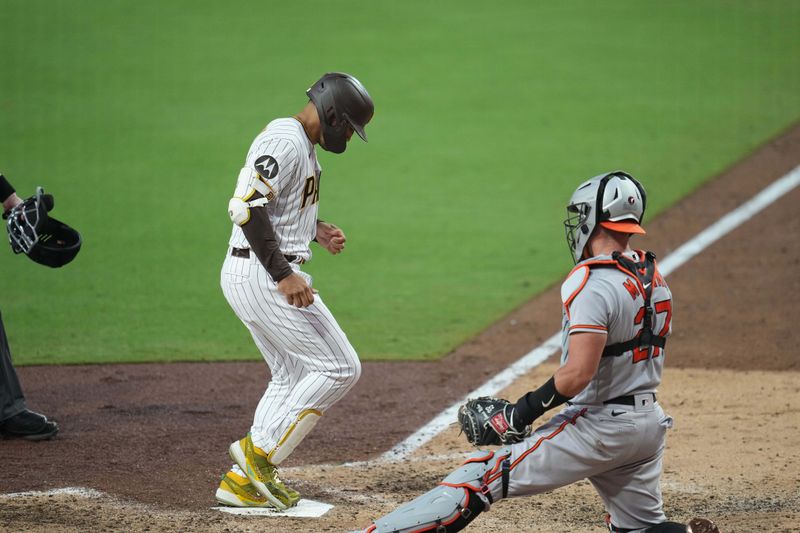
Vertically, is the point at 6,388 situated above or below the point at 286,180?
below

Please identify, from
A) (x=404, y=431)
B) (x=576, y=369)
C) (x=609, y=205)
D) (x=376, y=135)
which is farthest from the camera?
(x=376, y=135)

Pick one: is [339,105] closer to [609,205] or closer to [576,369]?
[609,205]

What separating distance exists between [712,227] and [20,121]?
27.3 feet

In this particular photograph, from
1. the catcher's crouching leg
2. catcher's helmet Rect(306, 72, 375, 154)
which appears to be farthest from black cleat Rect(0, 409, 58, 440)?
the catcher's crouching leg

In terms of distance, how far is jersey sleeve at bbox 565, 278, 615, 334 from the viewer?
3842 mm

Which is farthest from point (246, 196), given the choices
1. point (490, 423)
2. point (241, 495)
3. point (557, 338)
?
point (557, 338)

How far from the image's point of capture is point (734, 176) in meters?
11.7

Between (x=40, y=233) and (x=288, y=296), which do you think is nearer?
(x=288, y=296)

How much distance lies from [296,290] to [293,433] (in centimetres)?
70

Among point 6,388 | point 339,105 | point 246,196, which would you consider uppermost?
point 339,105

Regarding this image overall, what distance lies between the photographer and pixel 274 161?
4.79 m

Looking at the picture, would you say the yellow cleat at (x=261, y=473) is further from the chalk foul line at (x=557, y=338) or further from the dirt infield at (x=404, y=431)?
the chalk foul line at (x=557, y=338)

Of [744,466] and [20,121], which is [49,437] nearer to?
[744,466]

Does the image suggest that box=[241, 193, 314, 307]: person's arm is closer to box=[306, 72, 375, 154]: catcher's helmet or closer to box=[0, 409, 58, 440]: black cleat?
box=[306, 72, 375, 154]: catcher's helmet
